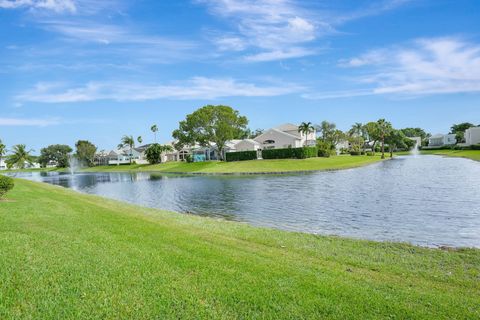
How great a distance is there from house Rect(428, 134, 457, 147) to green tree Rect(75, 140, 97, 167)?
135 m

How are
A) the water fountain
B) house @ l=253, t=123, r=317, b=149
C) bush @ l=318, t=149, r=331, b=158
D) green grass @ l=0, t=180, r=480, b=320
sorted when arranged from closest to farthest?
green grass @ l=0, t=180, r=480, b=320 → bush @ l=318, t=149, r=331, b=158 → house @ l=253, t=123, r=317, b=149 → the water fountain

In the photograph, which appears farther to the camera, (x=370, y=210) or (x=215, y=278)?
(x=370, y=210)

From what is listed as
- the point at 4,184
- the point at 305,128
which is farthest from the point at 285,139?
the point at 4,184

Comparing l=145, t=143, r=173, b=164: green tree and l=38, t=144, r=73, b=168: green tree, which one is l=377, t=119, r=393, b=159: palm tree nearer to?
l=145, t=143, r=173, b=164: green tree

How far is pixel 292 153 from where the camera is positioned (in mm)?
74625

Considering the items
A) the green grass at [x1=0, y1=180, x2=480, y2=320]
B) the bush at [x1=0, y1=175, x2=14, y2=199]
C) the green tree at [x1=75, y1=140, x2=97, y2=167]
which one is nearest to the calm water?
the green grass at [x1=0, y1=180, x2=480, y2=320]

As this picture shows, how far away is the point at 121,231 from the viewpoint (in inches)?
463

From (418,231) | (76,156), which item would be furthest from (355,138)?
(418,231)

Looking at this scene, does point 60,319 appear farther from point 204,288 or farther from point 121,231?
point 121,231

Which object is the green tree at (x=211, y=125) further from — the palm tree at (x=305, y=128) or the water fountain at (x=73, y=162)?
the water fountain at (x=73, y=162)

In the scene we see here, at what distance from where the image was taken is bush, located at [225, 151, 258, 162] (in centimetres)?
8100

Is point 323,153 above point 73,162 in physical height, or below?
above

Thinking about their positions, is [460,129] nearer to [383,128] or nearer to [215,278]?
[383,128]

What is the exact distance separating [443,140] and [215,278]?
505 feet
